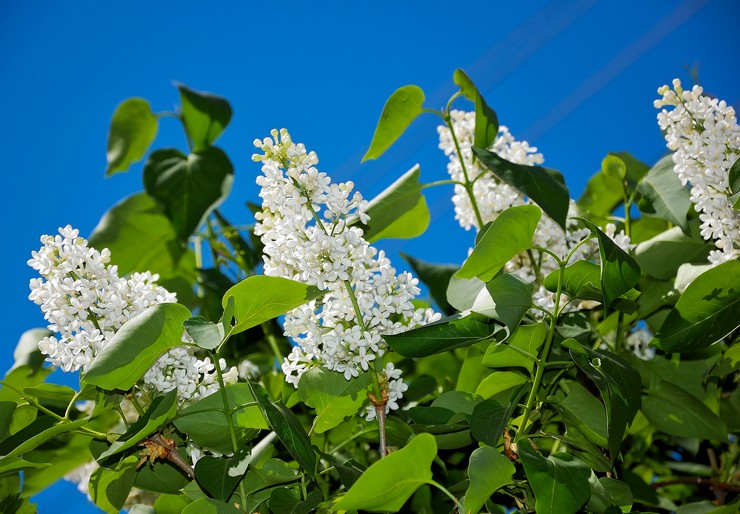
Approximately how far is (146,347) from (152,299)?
2.3 inches

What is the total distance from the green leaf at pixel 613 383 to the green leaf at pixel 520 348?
4 cm

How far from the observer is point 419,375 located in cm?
58

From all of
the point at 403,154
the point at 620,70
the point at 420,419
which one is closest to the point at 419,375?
the point at 420,419

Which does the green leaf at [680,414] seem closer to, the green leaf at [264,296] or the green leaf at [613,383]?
the green leaf at [613,383]

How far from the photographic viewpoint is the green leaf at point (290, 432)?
34cm

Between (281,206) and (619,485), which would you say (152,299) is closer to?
(281,206)

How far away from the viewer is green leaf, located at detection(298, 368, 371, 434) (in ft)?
1.33

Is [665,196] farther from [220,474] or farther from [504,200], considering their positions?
[220,474]

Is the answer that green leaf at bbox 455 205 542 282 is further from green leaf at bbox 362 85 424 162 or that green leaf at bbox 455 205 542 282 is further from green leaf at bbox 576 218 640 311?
green leaf at bbox 362 85 424 162

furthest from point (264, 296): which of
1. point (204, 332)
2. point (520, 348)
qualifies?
point (520, 348)

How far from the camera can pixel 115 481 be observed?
41cm

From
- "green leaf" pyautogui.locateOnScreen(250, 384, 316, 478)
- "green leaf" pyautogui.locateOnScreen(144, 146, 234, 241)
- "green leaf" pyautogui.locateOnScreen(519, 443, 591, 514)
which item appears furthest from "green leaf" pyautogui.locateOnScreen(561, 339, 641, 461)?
"green leaf" pyautogui.locateOnScreen(144, 146, 234, 241)

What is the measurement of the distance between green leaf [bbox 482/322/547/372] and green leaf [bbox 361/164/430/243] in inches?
5.5

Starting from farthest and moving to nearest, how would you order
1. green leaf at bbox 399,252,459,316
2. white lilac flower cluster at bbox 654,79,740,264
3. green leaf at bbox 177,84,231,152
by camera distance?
green leaf at bbox 177,84,231,152 → green leaf at bbox 399,252,459,316 → white lilac flower cluster at bbox 654,79,740,264
